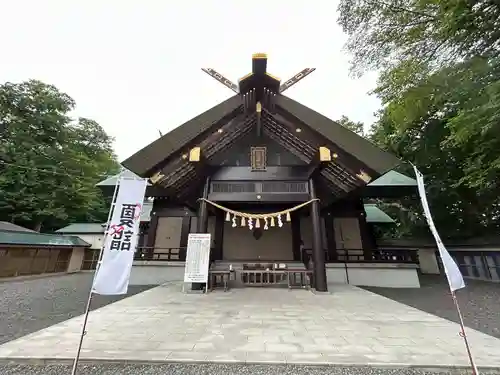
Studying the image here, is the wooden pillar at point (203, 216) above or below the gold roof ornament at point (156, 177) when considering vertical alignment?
below

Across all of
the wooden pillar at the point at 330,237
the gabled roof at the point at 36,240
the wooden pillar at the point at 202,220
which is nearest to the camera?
the wooden pillar at the point at 202,220

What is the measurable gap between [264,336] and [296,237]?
704 cm

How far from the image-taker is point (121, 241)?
2.75 metres

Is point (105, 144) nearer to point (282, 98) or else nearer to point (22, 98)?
point (22, 98)

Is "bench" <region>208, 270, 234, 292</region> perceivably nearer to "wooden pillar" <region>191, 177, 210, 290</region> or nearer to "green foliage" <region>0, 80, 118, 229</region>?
"wooden pillar" <region>191, 177, 210, 290</region>

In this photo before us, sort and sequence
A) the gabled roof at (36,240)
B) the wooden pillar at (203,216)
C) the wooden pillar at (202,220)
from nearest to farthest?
the wooden pillar at (202,220) < the wooden pillar at (203,216) < the gabled roof at (36,240)

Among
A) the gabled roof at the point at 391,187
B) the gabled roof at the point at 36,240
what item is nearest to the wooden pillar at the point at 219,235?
the gabled roof at the point at 391,187

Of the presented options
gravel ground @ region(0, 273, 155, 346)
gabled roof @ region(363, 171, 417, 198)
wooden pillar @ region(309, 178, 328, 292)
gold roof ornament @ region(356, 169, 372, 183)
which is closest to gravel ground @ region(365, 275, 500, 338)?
wooden pillar @ region(309, 178, 328, 292)

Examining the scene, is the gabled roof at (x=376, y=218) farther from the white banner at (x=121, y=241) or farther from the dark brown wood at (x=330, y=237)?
the white banner at (x=121, y=241)

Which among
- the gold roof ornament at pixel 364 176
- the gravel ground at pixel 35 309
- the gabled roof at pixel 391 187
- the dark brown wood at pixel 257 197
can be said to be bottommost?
the gravel ground at pixel 35 309

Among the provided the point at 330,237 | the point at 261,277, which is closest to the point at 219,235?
the point at 261,277

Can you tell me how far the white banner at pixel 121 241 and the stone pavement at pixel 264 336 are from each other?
2.50ft

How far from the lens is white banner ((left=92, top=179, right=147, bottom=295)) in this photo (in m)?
2.55

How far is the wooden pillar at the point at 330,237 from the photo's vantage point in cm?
979
